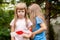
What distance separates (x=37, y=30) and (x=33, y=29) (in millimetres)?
117

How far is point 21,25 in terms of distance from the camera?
5.59m

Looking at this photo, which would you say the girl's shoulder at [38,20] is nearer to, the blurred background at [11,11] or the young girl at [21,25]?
the young girl at [21,25]

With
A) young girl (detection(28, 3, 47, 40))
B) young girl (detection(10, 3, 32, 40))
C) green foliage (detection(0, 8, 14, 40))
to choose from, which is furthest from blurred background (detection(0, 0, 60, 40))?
young girl (detection(28, 3, 47, 40))

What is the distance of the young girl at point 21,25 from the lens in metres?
5.55

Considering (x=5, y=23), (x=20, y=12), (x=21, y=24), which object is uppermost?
(x=20, y=12)

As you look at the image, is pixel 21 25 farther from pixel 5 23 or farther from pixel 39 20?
pixel 5 23

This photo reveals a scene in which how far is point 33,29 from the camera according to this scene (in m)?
5.63

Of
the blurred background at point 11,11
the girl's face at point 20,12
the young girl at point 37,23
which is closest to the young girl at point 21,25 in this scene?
the girl's face at point 20,12

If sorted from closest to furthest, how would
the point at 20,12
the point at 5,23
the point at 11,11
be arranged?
1. the point at 20,12
2. the point at 5,23
3. the point at 11,11

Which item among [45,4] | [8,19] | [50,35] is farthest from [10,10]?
[50,35]

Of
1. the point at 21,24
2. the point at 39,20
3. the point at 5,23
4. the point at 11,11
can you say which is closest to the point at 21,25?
the point at 21,24

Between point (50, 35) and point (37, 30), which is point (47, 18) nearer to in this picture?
point (50, 35)

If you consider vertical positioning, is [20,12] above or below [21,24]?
above

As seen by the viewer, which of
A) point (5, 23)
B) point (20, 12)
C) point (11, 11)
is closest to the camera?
point (20, 12)
